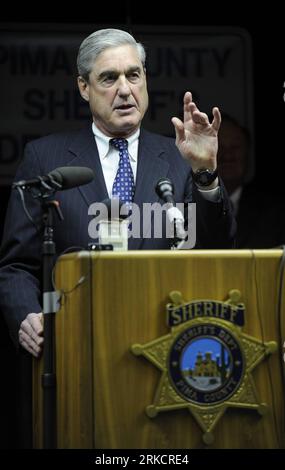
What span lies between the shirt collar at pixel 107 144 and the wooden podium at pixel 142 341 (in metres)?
0.83

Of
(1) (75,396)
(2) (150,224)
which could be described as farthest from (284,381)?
(2) (150,224)

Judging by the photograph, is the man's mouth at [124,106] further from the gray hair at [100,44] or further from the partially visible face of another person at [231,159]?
the partially visible face of another person at [231,159]

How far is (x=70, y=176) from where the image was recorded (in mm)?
2582

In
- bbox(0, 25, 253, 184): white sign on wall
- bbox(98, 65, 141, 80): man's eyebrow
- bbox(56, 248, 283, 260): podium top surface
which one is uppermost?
bbox(0, 25, 253, 184): white sign on wall

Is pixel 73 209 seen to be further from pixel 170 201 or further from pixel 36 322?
pixel 170 201

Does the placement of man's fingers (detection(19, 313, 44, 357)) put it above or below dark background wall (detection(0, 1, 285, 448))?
below

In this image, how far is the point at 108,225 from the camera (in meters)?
2.63

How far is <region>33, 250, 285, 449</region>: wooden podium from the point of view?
2441 millimetres

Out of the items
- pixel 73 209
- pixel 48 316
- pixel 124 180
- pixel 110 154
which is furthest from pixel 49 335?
pixel 110 154

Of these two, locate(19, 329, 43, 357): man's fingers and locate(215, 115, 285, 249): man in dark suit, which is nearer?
locate(19, 329, 43, 357): man's fingers

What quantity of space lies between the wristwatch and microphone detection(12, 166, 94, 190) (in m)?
0.38

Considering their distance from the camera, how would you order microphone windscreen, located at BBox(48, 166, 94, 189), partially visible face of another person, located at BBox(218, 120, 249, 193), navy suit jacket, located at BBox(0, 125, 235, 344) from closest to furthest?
microphone windscreen, located at BBox(48, 166, 94, 189)
navy suit jacket, located at BBox(0, 125, 235, 344)
partially visible face of another person, located at BBox(218, 120, 249, 193)

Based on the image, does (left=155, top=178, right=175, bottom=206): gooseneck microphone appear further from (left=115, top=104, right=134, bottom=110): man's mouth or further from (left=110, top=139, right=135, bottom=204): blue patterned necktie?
(left=115, top=104, right=134, bottom=110): man's mouth

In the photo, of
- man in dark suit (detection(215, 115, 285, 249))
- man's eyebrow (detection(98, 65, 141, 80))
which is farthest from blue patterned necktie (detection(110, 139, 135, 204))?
man in dark suit (detection(215, 115, 285, 249))
